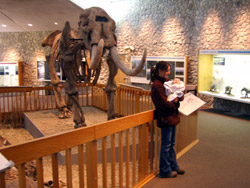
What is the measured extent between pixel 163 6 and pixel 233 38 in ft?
13.8

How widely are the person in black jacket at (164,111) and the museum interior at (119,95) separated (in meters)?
0.18

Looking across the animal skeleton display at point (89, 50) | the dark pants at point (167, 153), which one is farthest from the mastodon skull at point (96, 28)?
the dark pants at point (167, 153)

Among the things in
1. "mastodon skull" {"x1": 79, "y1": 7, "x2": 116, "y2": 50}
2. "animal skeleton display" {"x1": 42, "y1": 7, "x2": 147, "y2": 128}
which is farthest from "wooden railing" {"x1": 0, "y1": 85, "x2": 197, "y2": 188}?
"mastodon skull" {"x1": 79, "y1": 7, "x2": 116, "y2": 50}

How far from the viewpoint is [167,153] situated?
369 cm

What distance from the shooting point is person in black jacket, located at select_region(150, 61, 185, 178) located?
3.48m

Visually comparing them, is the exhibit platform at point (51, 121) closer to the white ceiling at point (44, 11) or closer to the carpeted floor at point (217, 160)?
the carpeted floor at point (217, 160)

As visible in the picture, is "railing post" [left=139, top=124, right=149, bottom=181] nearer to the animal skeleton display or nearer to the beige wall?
the animal skeleton display

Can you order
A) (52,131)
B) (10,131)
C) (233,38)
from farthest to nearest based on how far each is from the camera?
(233,38), (10,131), (52,131)

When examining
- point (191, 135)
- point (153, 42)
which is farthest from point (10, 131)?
point (153, 42)

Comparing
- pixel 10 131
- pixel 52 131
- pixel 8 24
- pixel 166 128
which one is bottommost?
pixel 10 131

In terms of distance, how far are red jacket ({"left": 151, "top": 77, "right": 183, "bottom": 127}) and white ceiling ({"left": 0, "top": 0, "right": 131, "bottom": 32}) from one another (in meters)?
8.45

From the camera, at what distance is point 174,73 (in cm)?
1082

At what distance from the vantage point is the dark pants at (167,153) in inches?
143

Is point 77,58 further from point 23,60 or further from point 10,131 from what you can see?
point 23,60
